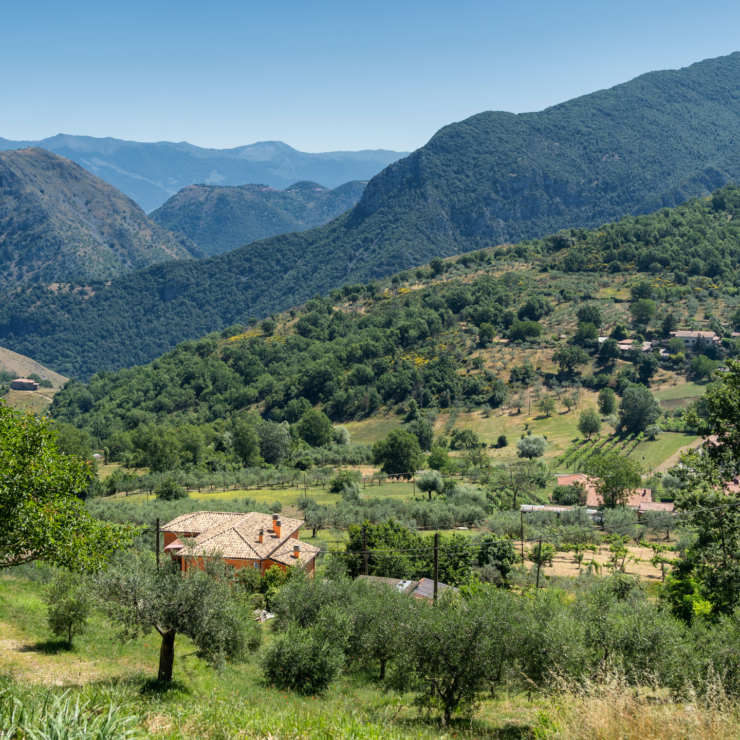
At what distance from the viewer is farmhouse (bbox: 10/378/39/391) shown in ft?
552

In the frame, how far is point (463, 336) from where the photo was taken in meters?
113

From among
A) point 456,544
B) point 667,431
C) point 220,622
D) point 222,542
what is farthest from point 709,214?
point 220,622

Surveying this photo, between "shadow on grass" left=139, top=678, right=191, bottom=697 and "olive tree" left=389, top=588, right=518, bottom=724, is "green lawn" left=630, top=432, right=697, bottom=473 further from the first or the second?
"shadow on grass" left=139, top=678, right=191, bottom=697

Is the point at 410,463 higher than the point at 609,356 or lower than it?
lower

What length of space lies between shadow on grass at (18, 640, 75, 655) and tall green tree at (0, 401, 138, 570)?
651cm

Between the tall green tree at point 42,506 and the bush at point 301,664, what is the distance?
7891 millimetres

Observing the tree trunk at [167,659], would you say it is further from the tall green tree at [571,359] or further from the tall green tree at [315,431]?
the tall green tree at [571,359]

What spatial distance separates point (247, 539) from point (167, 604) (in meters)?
19.2

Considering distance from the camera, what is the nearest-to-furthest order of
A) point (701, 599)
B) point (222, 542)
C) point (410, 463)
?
point (701, 599), point (222, 542), point (410, 463)

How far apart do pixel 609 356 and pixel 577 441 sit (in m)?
25.4

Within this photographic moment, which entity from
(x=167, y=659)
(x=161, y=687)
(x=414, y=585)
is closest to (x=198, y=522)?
(x=414, y=585)

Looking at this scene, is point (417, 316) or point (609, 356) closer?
point (609, 356)

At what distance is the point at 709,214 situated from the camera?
14262 centimetres

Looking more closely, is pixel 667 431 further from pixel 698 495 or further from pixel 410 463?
pixel 698 495
